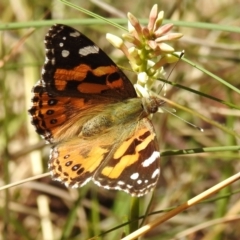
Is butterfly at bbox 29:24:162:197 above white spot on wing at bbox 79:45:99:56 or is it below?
below

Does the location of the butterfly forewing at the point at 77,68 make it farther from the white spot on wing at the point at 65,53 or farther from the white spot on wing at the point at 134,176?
the white spot on wing at the point at 134,176

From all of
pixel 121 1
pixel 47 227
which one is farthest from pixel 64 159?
pixel 121 1

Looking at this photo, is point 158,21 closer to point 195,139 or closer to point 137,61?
point 137,61

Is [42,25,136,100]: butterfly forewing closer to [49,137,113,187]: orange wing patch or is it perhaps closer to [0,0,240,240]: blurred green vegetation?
[49,137,113,187]: orange wing patch

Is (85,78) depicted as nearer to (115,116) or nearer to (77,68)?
(77,68)

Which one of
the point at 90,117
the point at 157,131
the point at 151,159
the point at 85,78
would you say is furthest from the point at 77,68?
the point at 157,131

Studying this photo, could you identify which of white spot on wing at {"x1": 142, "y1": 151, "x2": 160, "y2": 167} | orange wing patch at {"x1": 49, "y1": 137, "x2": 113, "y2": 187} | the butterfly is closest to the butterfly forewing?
the butterfly

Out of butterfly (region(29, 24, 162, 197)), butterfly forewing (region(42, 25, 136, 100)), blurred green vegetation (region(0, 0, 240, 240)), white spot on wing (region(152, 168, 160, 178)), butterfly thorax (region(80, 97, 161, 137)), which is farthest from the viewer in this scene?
blurred green vegetation (region(0, 0, 240, 240))

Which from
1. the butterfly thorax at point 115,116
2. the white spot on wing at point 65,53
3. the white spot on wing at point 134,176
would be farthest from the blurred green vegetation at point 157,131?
the white spot on wing at point 134,176
